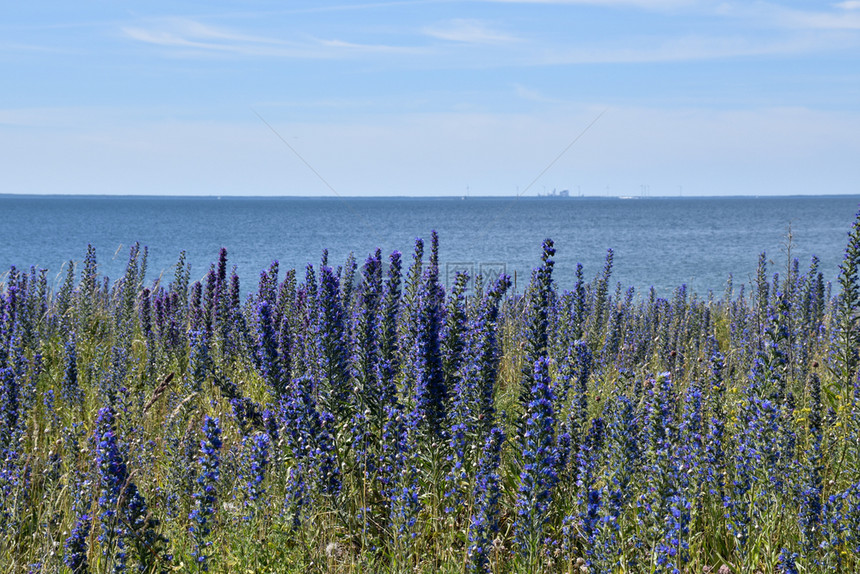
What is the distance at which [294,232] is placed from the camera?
110188mm

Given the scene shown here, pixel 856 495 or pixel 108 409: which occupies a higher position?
pixel 108 409

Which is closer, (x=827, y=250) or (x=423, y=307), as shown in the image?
(x=423, y=307)

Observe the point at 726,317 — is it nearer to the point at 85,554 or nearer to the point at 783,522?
the point at 783,522

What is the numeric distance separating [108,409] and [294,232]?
108535 mm

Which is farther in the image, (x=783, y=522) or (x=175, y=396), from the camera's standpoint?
(x=175, y=396)

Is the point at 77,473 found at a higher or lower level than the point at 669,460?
lower

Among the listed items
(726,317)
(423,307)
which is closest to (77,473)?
(423,307)

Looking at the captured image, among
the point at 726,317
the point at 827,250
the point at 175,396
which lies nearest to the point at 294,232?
the point at 827,250

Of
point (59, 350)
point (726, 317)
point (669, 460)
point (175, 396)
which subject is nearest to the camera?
point (669, 460)

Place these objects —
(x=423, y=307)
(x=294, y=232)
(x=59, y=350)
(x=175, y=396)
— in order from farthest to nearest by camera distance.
→ (x=294, y=232)
(x=59, y=350)
(x=175, y=396)
(x=423, y=307)

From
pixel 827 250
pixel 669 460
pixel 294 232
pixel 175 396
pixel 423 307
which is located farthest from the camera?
pixel 294 232

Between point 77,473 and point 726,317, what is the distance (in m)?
14.5

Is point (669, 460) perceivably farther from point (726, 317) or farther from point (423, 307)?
point (726, 317)

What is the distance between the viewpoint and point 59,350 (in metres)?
8.87
